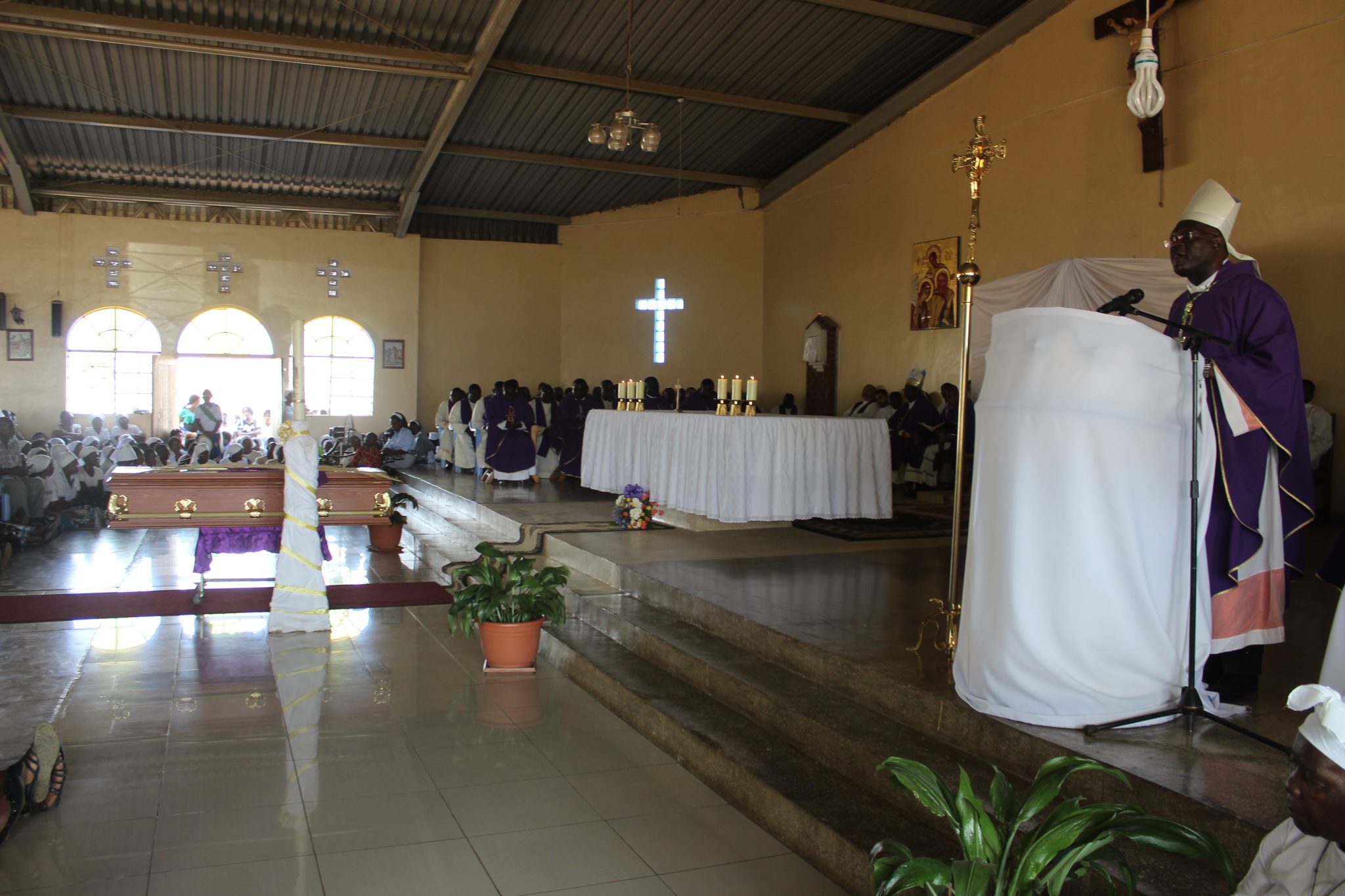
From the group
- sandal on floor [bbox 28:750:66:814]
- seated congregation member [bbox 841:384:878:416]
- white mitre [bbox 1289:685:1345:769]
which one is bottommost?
sandal on floor [bbox 28:750:66:814]

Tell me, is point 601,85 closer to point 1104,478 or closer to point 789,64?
point 789,64

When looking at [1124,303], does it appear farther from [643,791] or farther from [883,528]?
[883,528]

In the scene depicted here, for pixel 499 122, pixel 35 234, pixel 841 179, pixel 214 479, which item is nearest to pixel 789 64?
pixel 841 179

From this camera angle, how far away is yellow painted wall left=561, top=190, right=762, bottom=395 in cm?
1558

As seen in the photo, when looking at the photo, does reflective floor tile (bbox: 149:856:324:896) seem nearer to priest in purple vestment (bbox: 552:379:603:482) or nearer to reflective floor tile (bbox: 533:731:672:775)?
reflective floor tile (bbox: 533:731:672:775)

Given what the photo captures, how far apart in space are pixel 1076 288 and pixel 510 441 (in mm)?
5994

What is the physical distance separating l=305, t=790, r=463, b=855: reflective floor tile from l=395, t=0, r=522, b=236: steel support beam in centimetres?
840

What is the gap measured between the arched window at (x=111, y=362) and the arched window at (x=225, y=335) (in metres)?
0.46

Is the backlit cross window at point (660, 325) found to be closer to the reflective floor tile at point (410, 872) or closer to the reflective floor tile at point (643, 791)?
the reflective floor tile at point (643, 791)

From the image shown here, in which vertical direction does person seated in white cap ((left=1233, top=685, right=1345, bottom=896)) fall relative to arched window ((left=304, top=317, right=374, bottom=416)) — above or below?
below

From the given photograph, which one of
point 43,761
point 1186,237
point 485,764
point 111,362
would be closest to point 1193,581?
point 1186,237

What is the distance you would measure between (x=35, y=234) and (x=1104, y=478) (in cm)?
1632

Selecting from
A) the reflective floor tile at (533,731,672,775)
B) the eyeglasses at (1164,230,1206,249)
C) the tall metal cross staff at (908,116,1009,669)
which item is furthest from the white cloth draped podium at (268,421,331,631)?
the eyeglasses at (1164,230,1206,249)

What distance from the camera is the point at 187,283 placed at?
1545 cm
